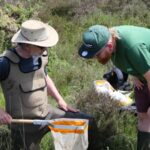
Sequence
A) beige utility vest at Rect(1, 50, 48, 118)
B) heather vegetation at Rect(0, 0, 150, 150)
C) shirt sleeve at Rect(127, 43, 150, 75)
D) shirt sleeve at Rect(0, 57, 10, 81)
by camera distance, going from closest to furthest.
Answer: shirt sleeve at Rect(127, 43, 150, 75), shirt sleeve at Rect(0, 57, 10, 81), beige utility vest at Rect(1, 50, 48, 118), heather vegetation at Rect(0, 0, 150, 150)

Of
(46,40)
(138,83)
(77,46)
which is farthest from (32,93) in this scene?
(77,46)

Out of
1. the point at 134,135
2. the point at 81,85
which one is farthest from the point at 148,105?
the point at 81,85

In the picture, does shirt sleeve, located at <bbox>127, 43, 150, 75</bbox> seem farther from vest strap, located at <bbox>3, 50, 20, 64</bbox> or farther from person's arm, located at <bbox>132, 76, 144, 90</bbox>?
vest strap, located at <bbox>3, 50, 20, 64</bbox>

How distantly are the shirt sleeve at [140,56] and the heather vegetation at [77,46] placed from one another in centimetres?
113

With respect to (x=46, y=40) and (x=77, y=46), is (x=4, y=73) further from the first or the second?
(x=77, y=46)

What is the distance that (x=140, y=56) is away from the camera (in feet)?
12.7

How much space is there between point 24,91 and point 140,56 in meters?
1.04

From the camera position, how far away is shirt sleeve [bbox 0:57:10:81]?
4.16 m

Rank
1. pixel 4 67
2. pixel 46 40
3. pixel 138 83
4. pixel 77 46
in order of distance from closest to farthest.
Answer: pixel 4 67
pixel 46 40
pixel 138 83
pixel 77 46

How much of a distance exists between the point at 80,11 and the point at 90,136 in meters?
4.84

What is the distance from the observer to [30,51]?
13.9ft

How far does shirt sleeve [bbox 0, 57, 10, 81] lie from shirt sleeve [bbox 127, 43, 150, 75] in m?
0.97

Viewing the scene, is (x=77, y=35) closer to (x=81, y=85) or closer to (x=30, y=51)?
(x=81, y=85)

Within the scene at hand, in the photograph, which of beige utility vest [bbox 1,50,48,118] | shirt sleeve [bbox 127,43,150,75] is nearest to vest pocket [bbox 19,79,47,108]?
beige utility vest [bbox 1,50,48,118]
